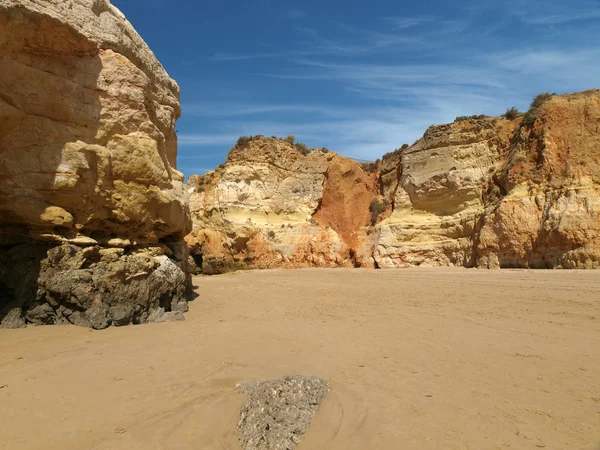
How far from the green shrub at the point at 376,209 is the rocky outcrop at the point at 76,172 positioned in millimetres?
19678

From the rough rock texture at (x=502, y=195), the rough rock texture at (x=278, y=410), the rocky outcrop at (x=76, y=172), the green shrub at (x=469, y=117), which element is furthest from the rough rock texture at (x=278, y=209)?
the rough rock texture at (x=278, y=410)

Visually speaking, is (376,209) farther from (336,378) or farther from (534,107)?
(336,378)

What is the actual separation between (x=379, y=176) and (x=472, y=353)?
24.5 metres

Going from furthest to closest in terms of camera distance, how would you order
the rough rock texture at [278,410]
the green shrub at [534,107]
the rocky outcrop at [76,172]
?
the green shrub at [534,107] < the rocky outcrop at [76,172] < the rough rock texture at [278,410]

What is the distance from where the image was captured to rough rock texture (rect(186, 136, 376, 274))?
23562 millimetres

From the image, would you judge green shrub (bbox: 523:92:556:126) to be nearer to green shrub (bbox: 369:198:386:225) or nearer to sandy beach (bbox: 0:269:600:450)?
green shrub (bbox: 369:198:386:225)

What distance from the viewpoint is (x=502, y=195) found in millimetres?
18328


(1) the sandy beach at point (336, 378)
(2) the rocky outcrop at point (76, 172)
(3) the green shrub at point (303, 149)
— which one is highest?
(3) the green shrub at point (303, 149)

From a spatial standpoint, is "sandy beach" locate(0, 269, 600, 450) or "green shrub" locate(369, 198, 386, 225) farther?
"green shrub" locate(369, 198, 386, 225)

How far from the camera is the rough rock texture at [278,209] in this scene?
23.6 metres

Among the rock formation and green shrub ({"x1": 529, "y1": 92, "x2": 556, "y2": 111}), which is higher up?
green shrub ({"x1": 529, "y1": 92, "x2": 556, "y2": 111})

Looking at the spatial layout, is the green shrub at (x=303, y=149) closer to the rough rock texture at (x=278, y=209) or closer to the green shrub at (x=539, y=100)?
the rough rock texture at (x=278, y=209)

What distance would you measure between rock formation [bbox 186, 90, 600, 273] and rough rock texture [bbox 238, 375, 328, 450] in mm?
13971

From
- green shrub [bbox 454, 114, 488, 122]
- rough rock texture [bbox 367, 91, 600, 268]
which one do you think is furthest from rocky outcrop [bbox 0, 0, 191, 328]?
green shrub [bbox 454, 114, 488, 122]
